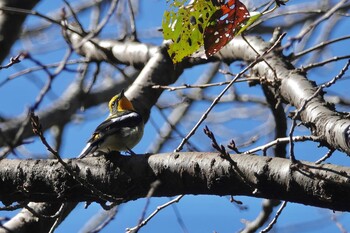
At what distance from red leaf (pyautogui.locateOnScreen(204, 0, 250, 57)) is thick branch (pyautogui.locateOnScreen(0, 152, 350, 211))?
47 centimetres

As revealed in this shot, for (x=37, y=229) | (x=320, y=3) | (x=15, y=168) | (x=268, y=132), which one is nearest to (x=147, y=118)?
(x=37, y=229)

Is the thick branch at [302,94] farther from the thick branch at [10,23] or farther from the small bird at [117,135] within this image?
the thick branch at [10,23]

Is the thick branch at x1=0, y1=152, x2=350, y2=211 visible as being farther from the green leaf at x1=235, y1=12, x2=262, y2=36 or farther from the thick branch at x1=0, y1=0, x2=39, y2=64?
the thick branch at x1=0, y1=0, x2=39, y2=64

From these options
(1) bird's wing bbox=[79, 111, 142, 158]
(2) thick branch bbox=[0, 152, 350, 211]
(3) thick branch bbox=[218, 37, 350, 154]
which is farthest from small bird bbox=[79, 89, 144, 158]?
(2) thick branch bbox=[0, 152, 350, 211]

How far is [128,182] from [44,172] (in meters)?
0.42

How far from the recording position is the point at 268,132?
782 cm

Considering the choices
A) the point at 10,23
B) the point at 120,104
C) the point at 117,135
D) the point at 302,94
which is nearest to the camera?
the point at 302,94

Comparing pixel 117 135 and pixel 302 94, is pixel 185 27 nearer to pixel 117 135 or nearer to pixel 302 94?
pixel 302 94

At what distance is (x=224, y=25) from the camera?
273 cm

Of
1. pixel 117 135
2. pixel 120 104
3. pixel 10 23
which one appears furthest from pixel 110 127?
pixel 120 104

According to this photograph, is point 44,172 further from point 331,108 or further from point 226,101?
point 226,101

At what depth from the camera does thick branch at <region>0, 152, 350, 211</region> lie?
2453mm

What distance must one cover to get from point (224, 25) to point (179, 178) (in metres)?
0.68

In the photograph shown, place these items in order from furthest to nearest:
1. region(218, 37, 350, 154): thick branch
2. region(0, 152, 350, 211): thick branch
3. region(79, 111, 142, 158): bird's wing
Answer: region(79, 111, 142, 158): bird's wing
region(218, 37, 350, 154): thick branch
region(0, 152, 350, 211): thick branch
